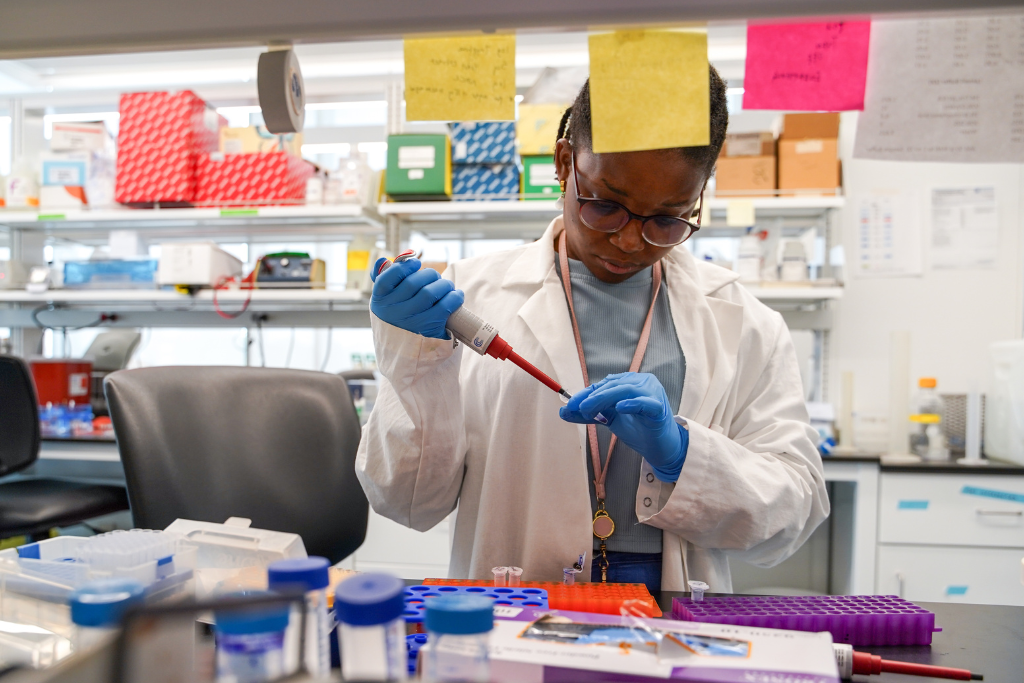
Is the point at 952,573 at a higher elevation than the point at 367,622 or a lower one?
lower

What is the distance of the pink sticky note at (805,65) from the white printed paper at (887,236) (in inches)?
102

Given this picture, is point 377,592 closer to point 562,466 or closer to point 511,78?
point 511,78

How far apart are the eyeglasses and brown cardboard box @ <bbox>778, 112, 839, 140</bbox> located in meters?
1.83

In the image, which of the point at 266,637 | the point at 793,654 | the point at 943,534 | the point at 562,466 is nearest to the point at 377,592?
the point at 266,637

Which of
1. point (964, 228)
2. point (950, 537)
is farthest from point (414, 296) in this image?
point (964, 228)

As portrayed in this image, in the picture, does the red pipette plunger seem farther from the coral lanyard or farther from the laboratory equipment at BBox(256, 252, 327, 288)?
the laboratory equipment at BBox(256, 252, 327, 288)

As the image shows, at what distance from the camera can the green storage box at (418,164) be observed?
2.54 m

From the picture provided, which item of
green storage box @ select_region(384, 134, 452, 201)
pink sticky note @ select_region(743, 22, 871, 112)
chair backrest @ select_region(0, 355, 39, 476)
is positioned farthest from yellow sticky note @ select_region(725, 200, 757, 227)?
chair backrest @ select_region(0, 355, 39, 476)

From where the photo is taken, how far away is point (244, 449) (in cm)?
131

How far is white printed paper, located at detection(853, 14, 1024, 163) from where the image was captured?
62 cm

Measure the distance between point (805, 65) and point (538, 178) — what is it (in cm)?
201

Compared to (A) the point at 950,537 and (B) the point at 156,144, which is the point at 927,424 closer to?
(A) the point at 950,537

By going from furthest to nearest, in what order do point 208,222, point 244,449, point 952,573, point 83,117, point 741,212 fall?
point 83,117 → point 208,222 → point 741,212 → point 952,573 → point 244,449

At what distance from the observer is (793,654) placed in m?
0.53
